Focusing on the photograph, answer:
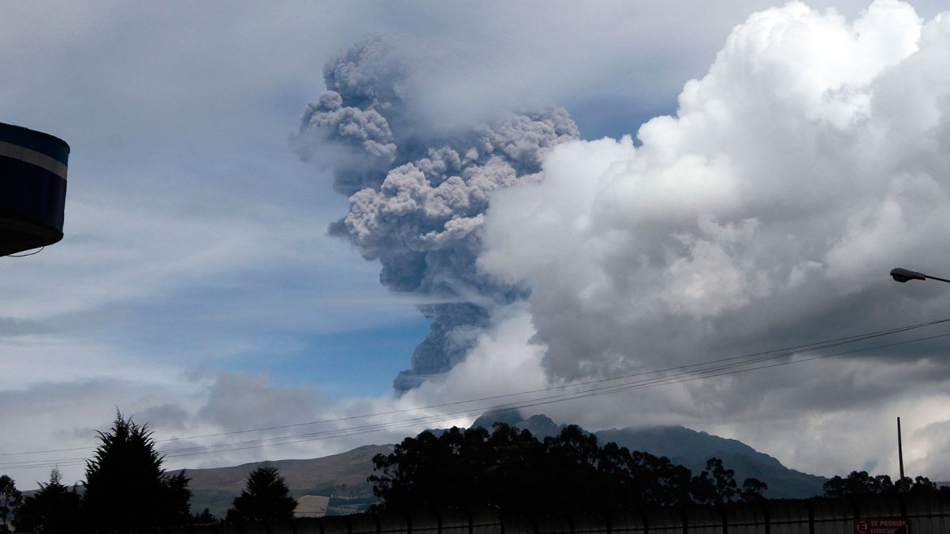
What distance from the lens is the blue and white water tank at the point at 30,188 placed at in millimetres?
44156

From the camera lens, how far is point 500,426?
150 meters

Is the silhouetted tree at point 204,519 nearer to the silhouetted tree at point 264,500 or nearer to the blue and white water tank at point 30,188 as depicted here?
the silhouetted tree at point 264,500

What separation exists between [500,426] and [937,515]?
11903 centimetres

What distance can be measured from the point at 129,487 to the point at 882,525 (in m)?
70.6

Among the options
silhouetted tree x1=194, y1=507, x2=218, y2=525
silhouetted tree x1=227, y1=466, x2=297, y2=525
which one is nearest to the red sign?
silhouetted tree x1=227, y1=466, x2=297, y2=525

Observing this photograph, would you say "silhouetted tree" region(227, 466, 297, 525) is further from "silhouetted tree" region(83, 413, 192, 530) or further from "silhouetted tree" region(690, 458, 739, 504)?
"silhouetted tree" region(690, 458, 739, 504)

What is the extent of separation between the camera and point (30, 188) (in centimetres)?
4506

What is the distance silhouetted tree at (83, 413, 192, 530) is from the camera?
87.2m

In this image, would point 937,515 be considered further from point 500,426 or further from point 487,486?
point 500,426

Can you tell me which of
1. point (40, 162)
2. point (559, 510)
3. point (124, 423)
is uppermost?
point (40, 162)

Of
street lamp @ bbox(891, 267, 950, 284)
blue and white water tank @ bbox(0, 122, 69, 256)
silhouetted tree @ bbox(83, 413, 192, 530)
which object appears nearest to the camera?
street lamp @ bbox(891, 267, 950, 284)

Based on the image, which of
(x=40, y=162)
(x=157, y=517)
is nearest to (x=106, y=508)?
(x=157, y=517)

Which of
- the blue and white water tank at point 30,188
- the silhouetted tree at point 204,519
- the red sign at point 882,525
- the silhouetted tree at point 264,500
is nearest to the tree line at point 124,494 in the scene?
the silhouetted tree at point 264,500

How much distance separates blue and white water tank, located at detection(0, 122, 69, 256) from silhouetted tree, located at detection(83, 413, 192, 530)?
1789 inches
